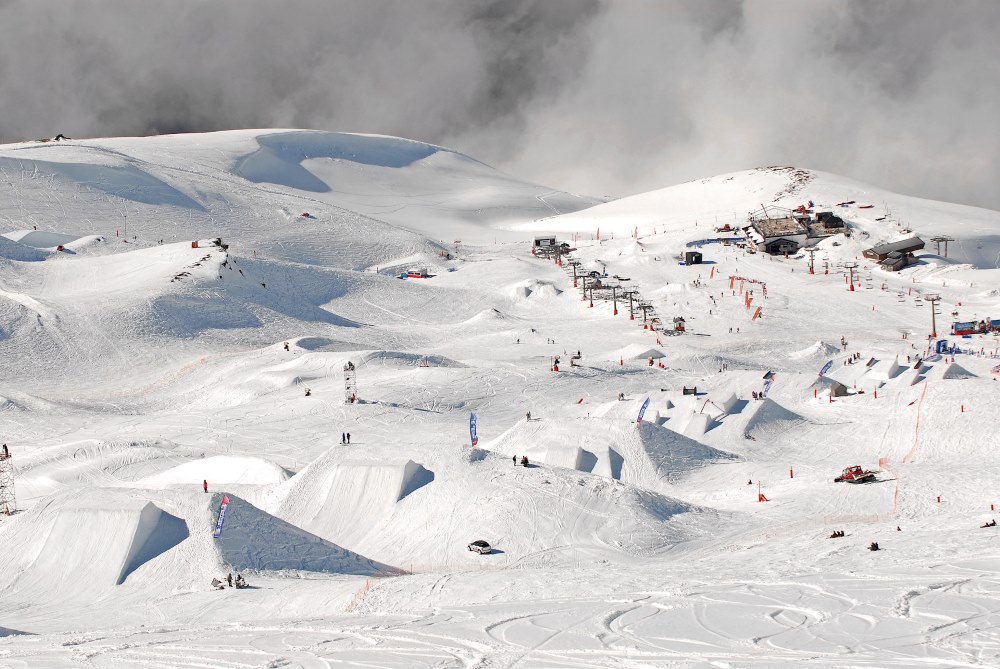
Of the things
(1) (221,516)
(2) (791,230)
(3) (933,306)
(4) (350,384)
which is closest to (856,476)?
(1) (221,516)

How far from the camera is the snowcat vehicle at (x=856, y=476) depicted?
39.9m

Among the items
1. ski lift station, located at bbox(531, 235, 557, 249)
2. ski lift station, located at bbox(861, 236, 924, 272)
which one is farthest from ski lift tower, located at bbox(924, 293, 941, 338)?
ski lift station, located at bbox(531, 235, 557, 249)

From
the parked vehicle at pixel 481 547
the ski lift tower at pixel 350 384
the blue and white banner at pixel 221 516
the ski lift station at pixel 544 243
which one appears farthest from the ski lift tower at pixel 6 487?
the ski lift station at pixel 544 243

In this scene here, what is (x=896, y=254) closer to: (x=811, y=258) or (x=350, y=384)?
(x=811, y=258)

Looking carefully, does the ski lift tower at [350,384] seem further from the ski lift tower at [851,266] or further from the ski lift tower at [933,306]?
the ski lift tower at [851,266]

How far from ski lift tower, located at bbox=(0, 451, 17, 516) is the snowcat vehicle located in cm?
2818

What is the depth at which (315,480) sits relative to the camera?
132 feet

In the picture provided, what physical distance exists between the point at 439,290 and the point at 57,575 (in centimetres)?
6148

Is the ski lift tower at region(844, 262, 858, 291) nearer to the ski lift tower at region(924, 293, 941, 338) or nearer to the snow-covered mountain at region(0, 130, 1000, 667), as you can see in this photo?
the snow-covered mountain at region(0, 130, 1000, 667)

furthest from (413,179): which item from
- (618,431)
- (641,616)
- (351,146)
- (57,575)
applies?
(641,616)

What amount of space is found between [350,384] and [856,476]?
94.9ft

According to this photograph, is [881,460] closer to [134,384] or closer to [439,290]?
[134,384]

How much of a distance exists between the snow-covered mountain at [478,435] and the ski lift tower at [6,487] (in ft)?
3.22

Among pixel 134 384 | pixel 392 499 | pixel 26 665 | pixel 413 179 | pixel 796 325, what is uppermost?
pixel 413 179
